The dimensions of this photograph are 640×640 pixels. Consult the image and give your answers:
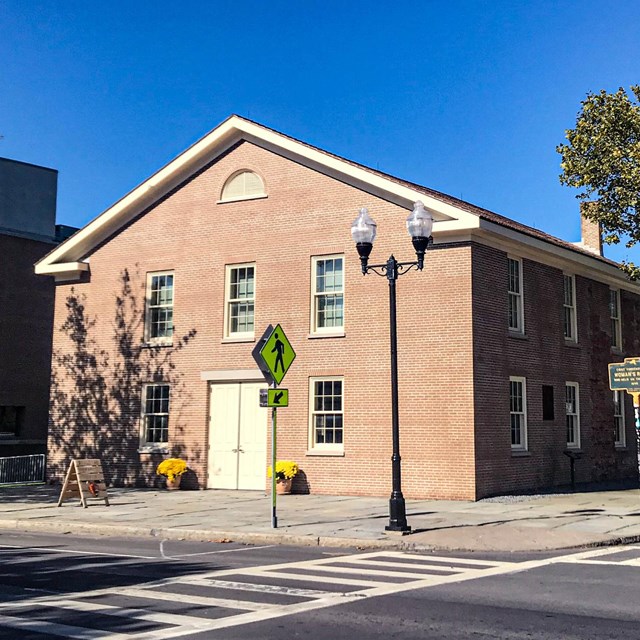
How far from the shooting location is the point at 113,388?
1009 inches

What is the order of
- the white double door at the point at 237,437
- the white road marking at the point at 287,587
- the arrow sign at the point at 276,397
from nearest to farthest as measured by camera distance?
the white road marking at the point at 287,587
the arrow sign at the point at 276,397
the white double door at the point at 237,437

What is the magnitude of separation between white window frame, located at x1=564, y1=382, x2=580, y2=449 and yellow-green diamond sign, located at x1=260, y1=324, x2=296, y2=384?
12.0 m

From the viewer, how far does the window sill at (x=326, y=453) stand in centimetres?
2187

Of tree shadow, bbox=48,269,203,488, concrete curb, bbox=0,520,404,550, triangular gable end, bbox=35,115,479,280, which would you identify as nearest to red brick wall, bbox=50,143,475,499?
tree shadow, bbox=48,269,203,488

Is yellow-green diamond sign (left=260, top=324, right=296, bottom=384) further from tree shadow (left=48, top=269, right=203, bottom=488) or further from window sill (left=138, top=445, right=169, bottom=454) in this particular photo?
window sill (left=138, top=445, right=169, bottom=454)

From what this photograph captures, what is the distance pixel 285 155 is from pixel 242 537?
12.5 m

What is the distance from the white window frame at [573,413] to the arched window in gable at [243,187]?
34.8 ft

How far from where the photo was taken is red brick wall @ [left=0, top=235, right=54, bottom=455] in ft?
113

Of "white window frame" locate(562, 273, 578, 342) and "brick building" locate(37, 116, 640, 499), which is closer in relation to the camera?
"brick building" locate(37, 116, 640, 499)

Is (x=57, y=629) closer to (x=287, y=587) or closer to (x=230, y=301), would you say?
(x=287, y=587)

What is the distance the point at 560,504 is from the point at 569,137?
420 inches

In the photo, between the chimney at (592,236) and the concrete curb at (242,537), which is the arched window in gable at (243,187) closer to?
the concrete curb at (242,537)

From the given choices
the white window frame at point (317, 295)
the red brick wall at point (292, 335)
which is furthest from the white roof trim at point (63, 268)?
the white window frame at point (317, 295)

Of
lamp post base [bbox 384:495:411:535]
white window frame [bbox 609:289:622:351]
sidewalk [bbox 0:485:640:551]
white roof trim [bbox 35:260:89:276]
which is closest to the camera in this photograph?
sidewalk [bbox 0:485:640:551]
